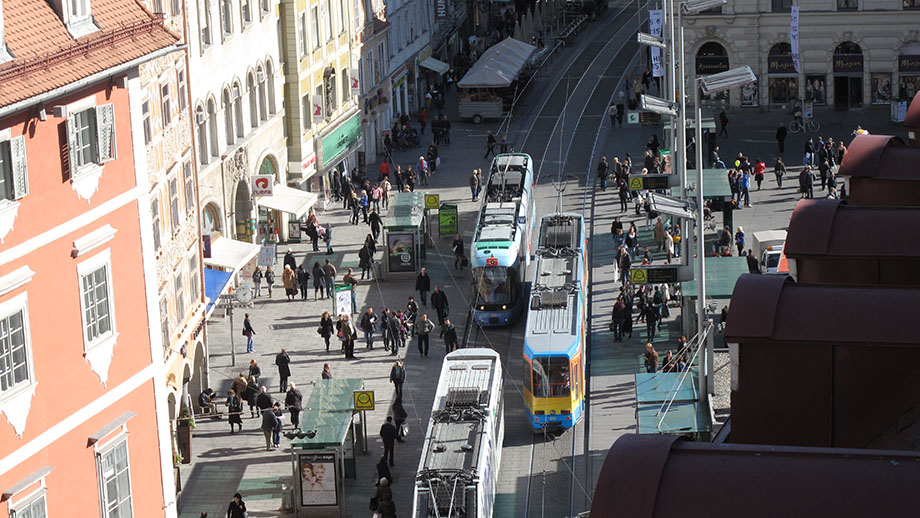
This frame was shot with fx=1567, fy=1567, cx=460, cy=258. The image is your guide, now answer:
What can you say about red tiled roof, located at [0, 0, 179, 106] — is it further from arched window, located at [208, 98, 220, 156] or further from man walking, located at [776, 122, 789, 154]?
man walking, located at [776, 122, 789, 154]

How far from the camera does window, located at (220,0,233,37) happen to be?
190 ft

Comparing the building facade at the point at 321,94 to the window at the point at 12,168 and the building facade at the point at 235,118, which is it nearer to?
the building facade at the point at 235,118

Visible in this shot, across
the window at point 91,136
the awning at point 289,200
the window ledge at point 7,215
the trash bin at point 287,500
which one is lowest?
the trash bin at point 287,500

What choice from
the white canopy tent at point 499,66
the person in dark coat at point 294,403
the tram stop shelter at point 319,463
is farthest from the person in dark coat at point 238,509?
the white canopy tent at point 499,66

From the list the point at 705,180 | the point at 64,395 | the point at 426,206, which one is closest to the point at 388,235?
the point at 426,206

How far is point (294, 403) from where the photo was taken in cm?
4366

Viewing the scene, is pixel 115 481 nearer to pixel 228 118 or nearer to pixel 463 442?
pixel 463 442

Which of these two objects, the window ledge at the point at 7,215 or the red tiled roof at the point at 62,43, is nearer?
the red tiled roof at the point at 62,43

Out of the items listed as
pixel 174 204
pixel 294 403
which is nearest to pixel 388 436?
pixel 294 403

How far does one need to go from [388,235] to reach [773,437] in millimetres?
48203

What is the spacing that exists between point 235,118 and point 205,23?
17.4 ft

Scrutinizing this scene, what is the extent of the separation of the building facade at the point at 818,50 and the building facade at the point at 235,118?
27.6 m

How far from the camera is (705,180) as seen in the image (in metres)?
56.5

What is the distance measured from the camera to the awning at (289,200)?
62.0 m
